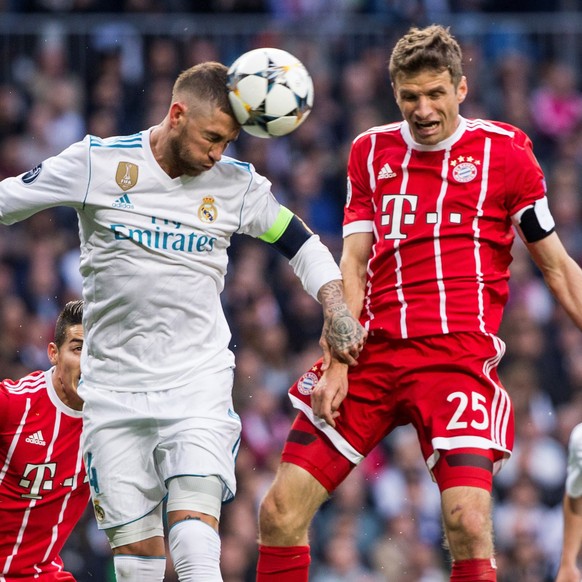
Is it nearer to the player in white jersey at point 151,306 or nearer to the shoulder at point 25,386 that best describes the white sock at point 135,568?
the player in white jersey at point 151,306

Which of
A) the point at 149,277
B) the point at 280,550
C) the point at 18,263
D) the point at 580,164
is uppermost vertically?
the point at 580,164

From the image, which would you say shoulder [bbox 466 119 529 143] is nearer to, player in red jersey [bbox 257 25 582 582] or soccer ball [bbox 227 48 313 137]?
player in red jersey [bbox 257 25 582 582]

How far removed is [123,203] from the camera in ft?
18.6

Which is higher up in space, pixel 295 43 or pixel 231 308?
pixel 295 43

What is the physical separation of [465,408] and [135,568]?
157 centimetres

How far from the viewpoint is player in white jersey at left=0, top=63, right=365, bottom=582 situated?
5.62 m

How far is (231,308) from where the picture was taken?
11.8 meters

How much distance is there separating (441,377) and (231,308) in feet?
19.7

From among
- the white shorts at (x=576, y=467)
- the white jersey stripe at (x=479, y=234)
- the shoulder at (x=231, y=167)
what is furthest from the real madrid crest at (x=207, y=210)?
the white shorts at (x=576, y=467)

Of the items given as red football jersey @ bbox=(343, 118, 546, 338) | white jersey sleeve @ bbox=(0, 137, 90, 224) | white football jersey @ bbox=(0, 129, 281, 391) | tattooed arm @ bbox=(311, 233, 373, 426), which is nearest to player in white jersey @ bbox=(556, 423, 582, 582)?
red football jersey @ bbox=(343, 118, 546, 338)

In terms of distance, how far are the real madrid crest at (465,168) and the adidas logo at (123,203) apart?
1.46 m

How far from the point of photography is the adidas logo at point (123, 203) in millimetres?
5672

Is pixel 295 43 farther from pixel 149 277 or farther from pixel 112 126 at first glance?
pixel 149 277

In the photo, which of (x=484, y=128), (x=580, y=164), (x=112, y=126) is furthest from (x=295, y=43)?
(x=484, y=128)
